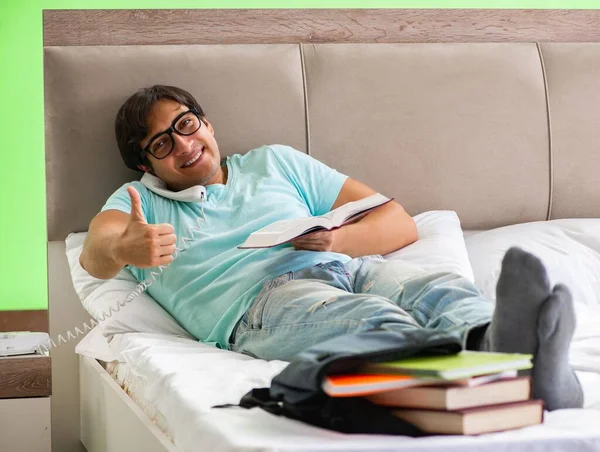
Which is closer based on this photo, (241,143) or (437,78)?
(241,143)

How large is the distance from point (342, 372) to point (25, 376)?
131cm

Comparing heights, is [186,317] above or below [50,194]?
below

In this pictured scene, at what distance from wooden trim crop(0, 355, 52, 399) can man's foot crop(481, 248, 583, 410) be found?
135cm

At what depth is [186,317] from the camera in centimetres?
190

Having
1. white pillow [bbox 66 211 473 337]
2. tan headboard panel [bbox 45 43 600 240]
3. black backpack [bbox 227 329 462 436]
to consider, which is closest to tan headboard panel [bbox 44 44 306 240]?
tan headboard panel [bbox 45 43 600 240]

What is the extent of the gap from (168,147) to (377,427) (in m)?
1.14

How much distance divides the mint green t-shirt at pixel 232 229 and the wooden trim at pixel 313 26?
41 cm

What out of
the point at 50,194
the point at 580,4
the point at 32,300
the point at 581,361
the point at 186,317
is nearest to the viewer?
the point at 581,361

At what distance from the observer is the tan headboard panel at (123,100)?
2195 millimetres

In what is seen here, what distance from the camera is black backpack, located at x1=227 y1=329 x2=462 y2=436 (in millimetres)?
1061

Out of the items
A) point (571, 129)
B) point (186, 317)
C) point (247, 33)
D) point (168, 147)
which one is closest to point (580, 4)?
point (571, 129)

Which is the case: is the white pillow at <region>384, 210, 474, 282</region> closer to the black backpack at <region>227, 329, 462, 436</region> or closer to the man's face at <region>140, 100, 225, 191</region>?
the man's face at <region>140, 100, 225, 191</region>

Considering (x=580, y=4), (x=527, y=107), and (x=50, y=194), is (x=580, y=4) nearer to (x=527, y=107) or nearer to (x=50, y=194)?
(x=527, y=107)

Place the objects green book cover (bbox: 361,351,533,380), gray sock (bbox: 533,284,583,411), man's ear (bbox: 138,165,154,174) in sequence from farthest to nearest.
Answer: man's ear (bbox: 138,165,154,174) → gray sock (bbox: 533,284,583,411) → green book cover (bbox: 361,351,533,380)
